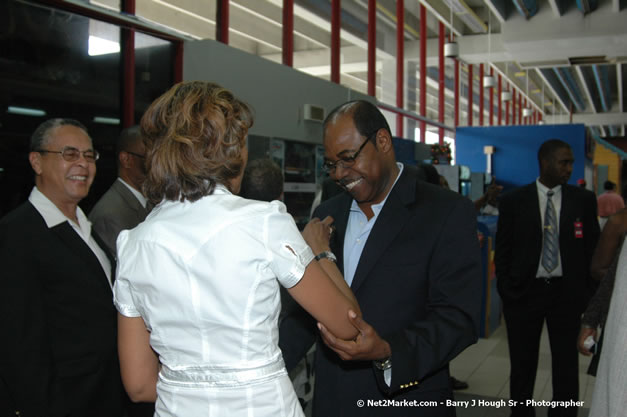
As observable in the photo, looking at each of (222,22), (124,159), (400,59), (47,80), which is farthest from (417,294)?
(400,59)

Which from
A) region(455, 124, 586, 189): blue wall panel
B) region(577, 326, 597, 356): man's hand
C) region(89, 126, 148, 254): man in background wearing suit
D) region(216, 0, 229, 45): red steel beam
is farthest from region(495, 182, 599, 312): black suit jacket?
region(455, 124, 586, 189): blue wall panel

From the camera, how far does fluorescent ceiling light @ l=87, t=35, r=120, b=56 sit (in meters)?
3.51

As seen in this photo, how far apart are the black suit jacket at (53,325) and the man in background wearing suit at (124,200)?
24.8 inches

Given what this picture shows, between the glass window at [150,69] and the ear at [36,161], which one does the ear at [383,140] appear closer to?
the ear at [36,161]

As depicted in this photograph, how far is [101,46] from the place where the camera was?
3.61m

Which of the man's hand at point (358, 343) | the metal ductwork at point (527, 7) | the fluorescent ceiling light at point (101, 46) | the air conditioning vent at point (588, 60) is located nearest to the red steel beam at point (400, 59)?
the metal ductwork at point (527, 7)

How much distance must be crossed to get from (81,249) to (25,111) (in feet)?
4.56

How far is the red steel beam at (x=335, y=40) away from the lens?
8180 mm

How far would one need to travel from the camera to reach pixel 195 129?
3.89 feet

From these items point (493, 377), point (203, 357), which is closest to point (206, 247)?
point (203, 357)

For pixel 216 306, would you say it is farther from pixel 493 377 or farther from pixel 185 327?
pixel 493 377

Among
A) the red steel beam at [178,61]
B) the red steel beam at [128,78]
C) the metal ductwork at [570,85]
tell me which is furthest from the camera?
the metal ductwork at [570,85]

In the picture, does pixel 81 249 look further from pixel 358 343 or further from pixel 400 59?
pixel 400 59

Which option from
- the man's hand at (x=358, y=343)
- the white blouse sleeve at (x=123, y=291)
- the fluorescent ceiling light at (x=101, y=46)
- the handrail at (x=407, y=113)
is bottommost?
the man's hand at (x=358, y=343)
